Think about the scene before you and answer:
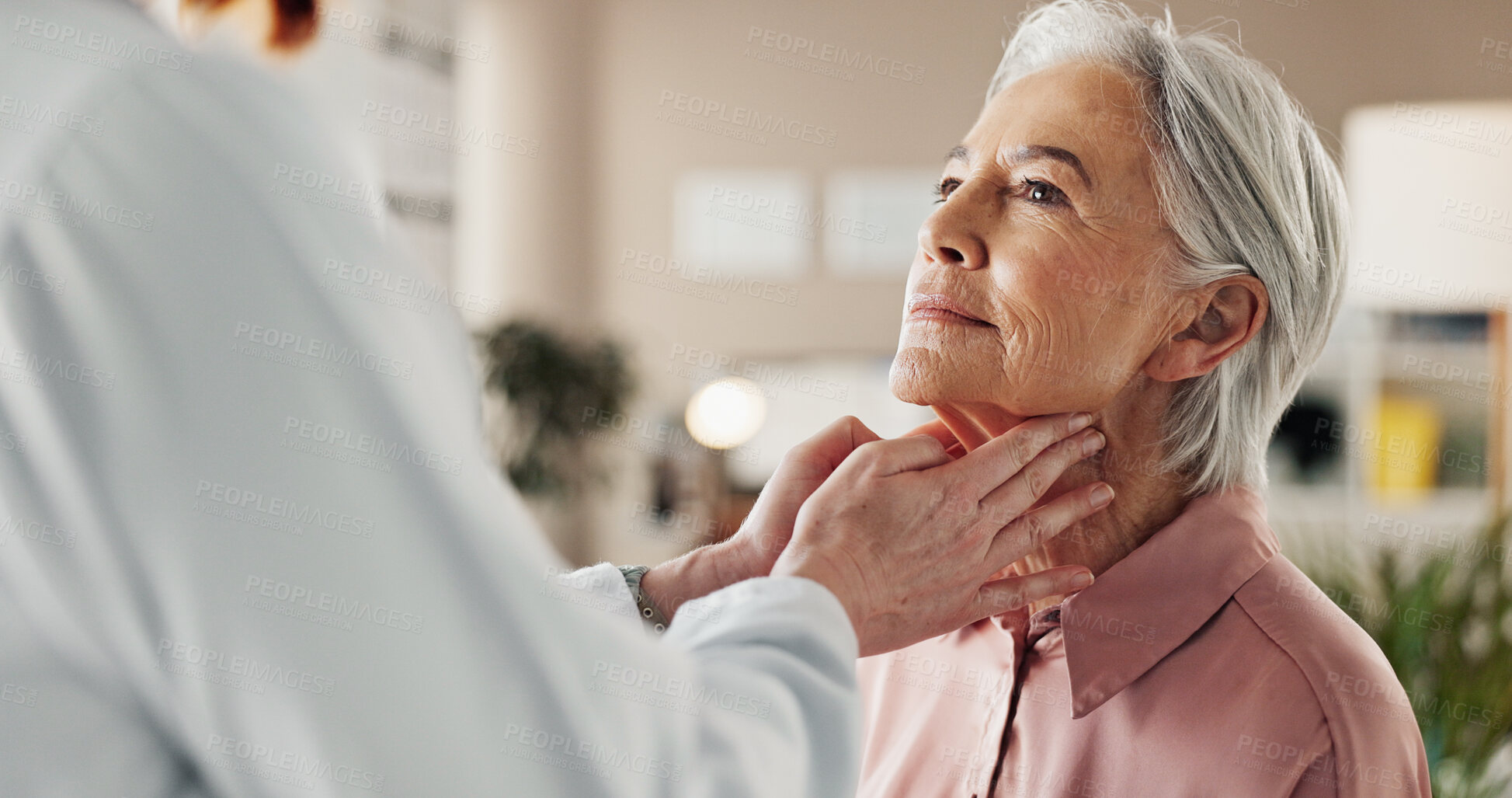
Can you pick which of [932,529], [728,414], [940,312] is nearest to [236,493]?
Result: [932,529]

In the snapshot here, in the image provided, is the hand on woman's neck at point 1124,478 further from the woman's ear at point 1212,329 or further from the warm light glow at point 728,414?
the warm light glow at point 728,414

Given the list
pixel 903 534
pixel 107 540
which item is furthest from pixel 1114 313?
pixel 107 540

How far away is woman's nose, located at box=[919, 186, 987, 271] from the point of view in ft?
4.06

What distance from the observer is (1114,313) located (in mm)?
1203

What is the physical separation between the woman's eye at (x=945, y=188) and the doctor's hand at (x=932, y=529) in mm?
332

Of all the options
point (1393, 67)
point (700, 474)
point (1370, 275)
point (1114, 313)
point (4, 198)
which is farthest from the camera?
point (700, 474)

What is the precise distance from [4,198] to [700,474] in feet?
21.8

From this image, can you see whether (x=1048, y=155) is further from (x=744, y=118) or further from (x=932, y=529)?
(x=744, y=118)

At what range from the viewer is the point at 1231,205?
119 cm

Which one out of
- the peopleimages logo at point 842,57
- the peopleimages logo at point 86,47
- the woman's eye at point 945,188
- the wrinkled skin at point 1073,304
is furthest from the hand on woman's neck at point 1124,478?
the peopleimages logo at point 842,57

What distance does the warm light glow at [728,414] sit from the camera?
7090 mm

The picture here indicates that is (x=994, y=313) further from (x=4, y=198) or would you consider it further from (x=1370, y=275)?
(x=1370, y=275)

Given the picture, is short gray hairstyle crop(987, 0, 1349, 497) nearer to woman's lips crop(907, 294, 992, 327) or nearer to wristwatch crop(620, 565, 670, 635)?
woman's lips crop(907, 294, 992, 327)

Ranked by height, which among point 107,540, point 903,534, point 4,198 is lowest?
point 903,534
